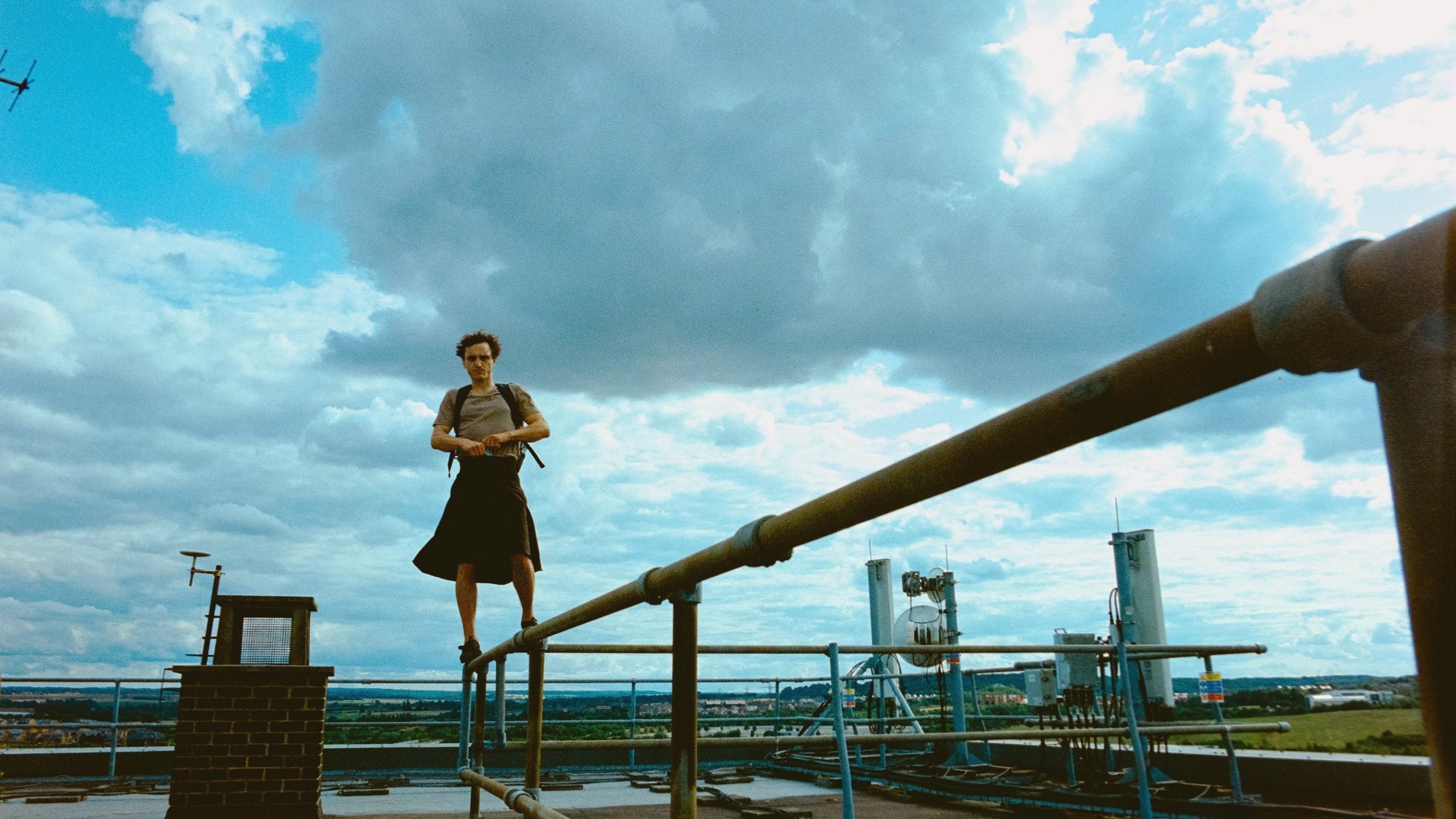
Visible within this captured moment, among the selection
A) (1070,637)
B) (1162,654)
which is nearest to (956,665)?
(1070,637)

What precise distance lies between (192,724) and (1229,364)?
6494 millimetres

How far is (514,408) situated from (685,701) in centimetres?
307

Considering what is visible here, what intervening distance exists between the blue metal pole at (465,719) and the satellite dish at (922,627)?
823 cm

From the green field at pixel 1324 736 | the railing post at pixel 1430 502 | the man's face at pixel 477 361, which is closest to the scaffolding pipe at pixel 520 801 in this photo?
the railing post at pixel 1430 502

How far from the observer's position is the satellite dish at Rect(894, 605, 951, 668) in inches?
459

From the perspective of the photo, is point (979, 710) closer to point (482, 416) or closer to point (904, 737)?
point (904, 737)

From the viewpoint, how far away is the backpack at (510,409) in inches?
179

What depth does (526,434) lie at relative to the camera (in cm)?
443

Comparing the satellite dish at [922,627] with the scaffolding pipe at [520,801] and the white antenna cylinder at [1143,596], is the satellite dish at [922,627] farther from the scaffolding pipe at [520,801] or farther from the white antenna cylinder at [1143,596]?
the scaffolding pipe at [520,801]

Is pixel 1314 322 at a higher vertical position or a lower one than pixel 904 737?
higher

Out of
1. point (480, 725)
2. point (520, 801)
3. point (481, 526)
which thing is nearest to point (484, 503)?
point (481, 526)

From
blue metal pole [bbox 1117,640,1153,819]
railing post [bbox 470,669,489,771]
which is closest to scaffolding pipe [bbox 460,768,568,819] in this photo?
railing post [bbox 470,669,489,771]

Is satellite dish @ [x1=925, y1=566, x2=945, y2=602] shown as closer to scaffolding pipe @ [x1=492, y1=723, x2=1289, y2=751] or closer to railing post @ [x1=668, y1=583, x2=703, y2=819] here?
scaffolding pipe @ [x1=492, y1=723, x2=1289, y2=751]

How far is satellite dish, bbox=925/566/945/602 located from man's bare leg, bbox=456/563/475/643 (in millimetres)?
8159
